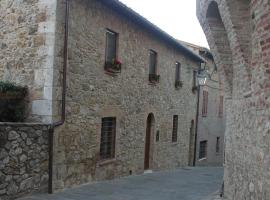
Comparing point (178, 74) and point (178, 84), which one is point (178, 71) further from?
point (178, 84)

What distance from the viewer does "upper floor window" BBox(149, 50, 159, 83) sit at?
14273 millimetres

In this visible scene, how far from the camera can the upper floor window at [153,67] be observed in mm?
14273

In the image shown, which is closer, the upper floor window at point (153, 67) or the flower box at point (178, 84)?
the upper floor window at point (153, 67)

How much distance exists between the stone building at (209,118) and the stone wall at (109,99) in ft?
16.1

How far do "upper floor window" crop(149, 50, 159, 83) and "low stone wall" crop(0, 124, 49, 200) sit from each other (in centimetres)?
621

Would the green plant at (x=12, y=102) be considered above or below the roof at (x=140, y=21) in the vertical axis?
below

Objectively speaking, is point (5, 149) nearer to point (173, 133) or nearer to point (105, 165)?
point (105, 165)

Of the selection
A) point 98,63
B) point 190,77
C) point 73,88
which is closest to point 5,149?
point 73,88

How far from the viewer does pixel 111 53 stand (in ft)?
37.8

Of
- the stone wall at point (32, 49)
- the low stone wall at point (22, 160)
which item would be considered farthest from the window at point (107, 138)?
the low stone wall at point (22, 160)

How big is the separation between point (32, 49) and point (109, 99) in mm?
2840

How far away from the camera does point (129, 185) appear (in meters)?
11.1

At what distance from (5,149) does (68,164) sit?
2048 millimetres

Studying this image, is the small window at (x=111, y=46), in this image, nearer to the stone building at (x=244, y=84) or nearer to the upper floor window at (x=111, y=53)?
the upper floor window at (x=111, y=53)
